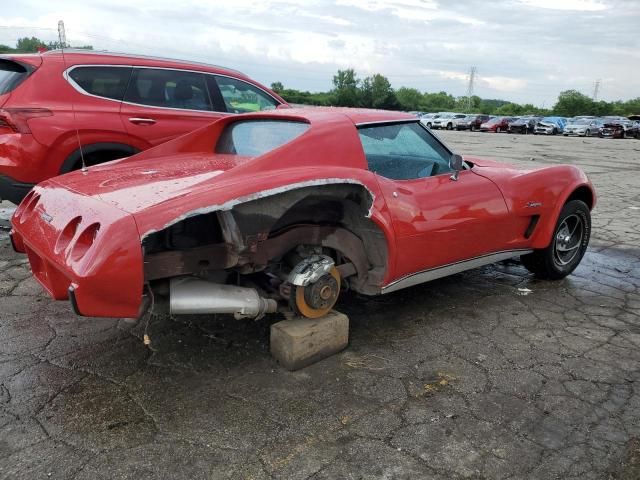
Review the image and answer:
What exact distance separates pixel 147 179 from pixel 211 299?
763mm

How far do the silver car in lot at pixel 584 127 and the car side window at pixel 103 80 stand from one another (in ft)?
114

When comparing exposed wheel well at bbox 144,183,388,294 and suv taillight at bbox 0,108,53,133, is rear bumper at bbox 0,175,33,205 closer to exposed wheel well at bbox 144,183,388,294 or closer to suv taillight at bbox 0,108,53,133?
suv taillight at bbox 0,108,53,133

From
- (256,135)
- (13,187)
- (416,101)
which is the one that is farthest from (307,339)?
(416,101)

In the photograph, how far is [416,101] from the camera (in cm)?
9262

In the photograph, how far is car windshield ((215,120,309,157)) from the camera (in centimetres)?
347

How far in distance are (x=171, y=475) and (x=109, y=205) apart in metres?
1.23

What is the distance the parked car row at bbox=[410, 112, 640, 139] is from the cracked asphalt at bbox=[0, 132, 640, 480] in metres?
33.0

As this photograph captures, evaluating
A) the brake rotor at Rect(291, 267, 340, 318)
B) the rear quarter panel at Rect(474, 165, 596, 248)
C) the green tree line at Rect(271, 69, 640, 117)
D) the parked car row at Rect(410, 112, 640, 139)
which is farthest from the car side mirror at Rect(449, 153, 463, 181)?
the green tree line at Rect(271, 69, 640, 117)

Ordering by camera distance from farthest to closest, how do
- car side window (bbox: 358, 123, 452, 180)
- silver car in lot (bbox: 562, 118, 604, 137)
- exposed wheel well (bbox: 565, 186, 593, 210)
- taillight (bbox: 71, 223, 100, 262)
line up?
1. silver car in lot (bbox: 562, 118, 604, 137)
2. exposed wheel well (bbox: 565, 186, 593, 210)
3. car side window (bbox: 358, 123, 452, 180)
4. taillight (bbox: 71, 223, 100, 262)

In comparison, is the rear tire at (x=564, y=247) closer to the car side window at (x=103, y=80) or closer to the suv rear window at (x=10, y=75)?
the car side window at (x=103, y=80)

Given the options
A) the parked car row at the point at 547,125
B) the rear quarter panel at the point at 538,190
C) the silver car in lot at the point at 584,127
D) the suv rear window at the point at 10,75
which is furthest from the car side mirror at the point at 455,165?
the silver car in lot at the point at 584,127

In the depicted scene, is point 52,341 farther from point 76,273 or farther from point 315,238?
point 315,238

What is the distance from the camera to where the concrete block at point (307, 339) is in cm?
302

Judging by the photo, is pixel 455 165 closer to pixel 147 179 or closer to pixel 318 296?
pixel 318 296
